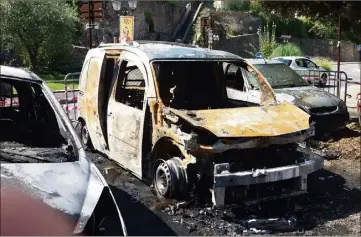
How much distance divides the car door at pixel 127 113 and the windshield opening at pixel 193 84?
1.22 ft

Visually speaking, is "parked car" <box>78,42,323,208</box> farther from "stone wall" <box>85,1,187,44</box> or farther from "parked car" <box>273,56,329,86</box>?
"stone wall" <box>85,1,187,44</box>

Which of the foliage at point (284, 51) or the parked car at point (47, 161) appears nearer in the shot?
the parked car at point (47, 161)

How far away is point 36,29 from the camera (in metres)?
25.3

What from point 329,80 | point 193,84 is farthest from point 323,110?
point 329,80

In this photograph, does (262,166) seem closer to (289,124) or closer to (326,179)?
(289,124)

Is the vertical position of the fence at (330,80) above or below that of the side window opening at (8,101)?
below

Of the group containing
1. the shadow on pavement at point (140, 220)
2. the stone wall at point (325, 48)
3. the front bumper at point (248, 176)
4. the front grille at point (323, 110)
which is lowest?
the shadow on pavement at point (140, 220)

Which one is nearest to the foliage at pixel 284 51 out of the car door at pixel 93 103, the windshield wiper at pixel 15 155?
the car door at pixel 93 103

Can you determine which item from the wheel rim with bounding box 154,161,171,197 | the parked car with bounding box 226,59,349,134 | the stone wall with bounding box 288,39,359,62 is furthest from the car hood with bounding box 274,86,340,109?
the stone wall with bounding box 288,39,359,62

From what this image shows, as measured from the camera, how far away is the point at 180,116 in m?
5.25

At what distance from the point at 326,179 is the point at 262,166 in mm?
1739

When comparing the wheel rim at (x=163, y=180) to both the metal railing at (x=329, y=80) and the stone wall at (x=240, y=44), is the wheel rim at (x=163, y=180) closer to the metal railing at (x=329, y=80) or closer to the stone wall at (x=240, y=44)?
the metal railing at (x=329, y=80)

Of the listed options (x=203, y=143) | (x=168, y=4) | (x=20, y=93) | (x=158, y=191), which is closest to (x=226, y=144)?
(x=203, y=143)

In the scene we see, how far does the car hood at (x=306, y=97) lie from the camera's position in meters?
8.90
